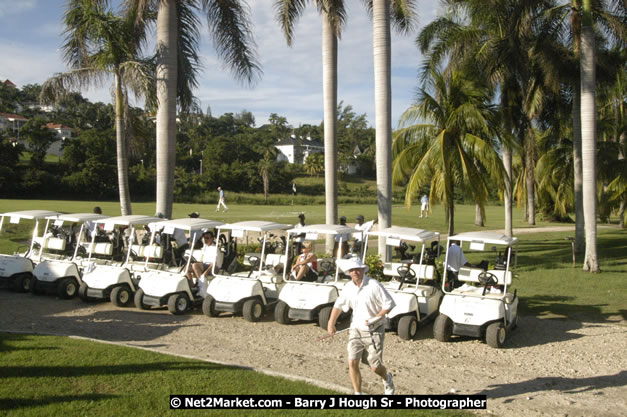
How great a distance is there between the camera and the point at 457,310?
977cm

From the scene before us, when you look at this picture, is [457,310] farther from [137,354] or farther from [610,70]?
[610,70]

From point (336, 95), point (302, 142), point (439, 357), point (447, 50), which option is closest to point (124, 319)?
point (439, 357)

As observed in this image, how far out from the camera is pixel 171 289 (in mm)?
11453

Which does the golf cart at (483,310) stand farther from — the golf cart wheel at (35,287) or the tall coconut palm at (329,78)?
the golf cart wheel at (35,287)

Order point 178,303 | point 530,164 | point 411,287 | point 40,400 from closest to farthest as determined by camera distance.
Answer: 1. point 40,400
2. point 411,287
3. point 178,303
4. point 530,164

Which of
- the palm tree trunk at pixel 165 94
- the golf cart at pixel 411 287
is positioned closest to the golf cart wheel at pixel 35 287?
the palm tree trunk at pixel 165 94

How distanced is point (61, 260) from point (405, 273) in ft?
27.4

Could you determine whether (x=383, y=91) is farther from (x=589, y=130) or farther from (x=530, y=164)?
(x=530, y=164)

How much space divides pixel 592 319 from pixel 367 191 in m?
65.9

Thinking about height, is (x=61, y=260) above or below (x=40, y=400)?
above

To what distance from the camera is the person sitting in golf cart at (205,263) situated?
39.7 feet

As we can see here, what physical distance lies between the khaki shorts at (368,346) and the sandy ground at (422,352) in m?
0.59

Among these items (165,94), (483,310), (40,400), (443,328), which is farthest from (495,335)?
(165,94)

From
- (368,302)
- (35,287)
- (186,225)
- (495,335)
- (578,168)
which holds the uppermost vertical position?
(578,168)
